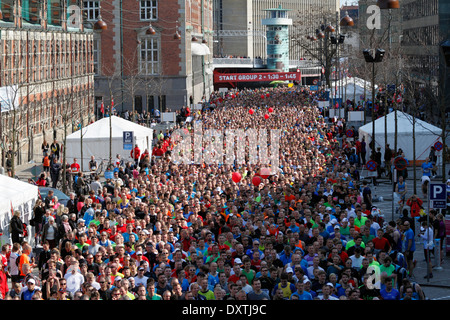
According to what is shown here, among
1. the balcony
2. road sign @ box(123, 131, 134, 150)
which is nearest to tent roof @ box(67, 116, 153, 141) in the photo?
road sign @ box(123, 131, 134, 150)

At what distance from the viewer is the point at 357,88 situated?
73.6 m

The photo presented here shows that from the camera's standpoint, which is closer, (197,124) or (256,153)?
(256,153)

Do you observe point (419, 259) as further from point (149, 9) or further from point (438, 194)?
point (149, 9)

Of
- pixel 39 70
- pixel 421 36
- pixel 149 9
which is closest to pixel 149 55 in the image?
pixel 149 9

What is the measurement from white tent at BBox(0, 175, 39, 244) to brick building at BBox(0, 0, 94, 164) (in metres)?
14.8

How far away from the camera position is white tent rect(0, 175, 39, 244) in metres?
19.2

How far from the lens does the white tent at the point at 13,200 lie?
1919cm

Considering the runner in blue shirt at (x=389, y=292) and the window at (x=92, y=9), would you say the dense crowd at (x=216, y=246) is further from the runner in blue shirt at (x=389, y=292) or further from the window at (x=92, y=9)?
the window at (x=92, y=9)

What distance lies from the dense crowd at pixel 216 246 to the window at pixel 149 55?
5035cm

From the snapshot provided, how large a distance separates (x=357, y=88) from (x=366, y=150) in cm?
3510

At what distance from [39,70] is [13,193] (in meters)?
30.6

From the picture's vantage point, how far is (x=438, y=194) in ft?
59.0
